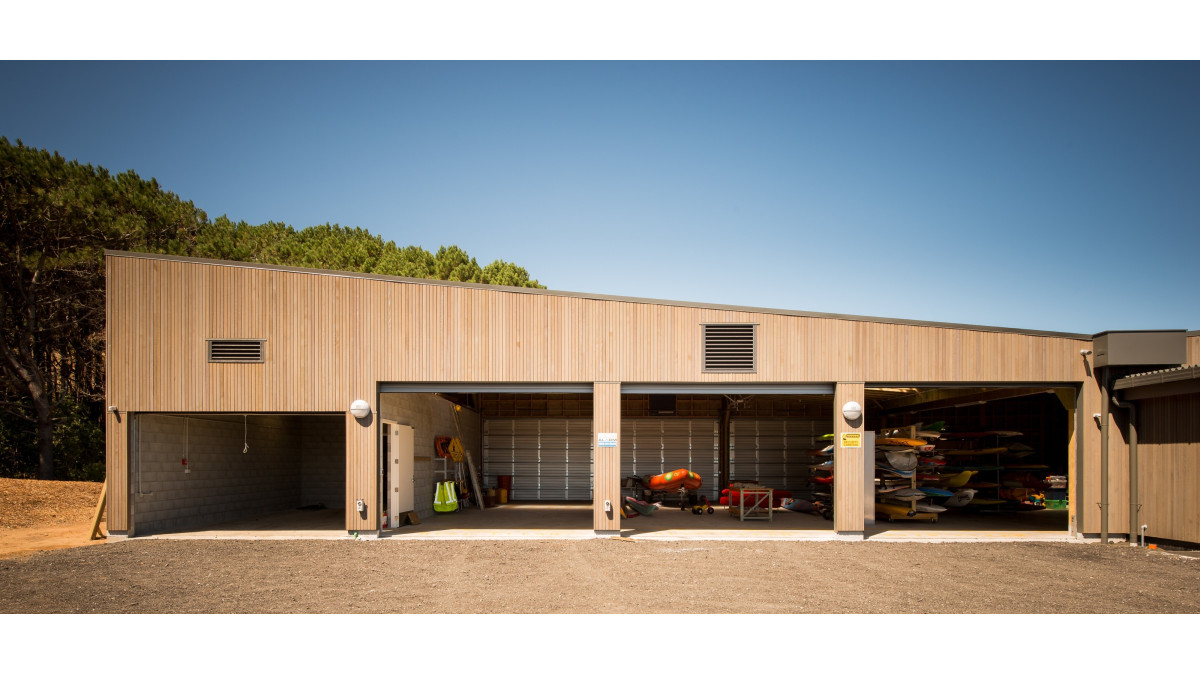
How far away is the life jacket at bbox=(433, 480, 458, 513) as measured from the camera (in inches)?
622

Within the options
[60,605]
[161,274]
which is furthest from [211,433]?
[60,605]

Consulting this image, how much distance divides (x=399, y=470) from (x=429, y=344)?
8.81 ft

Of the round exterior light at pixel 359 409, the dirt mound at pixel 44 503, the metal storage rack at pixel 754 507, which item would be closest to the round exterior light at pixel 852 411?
the metal storage rack at pixel 754 507

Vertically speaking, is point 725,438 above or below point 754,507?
above

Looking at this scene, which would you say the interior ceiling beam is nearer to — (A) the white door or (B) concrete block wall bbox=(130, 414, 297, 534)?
(A) the white door

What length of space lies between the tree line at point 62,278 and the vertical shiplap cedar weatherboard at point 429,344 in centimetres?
922

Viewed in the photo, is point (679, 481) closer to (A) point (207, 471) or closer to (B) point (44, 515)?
(A) point (207, 471)

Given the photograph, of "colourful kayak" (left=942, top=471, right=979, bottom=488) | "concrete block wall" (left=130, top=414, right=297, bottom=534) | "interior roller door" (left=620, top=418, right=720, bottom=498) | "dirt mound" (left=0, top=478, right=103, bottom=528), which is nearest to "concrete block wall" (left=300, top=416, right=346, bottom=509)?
"concrete block wall" (left=130, top=414, right=297, bottom=534)

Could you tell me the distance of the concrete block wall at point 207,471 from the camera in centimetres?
1233

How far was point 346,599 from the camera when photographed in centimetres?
748

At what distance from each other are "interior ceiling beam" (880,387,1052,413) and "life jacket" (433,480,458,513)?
10.6 meters

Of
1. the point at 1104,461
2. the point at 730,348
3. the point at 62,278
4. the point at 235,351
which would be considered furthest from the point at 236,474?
the point at 1104,461

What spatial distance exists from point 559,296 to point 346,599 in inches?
233

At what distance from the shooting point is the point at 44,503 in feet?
52.3
